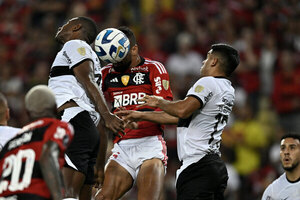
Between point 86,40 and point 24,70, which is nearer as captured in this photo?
point 86,40

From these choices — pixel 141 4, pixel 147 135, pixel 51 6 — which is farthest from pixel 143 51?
pixel 147 135

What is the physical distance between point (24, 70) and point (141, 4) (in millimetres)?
3357

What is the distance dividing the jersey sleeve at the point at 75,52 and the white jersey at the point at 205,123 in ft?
3.88

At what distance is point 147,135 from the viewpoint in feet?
25.7

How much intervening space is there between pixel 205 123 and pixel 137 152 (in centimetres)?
115

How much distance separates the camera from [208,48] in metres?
14.0

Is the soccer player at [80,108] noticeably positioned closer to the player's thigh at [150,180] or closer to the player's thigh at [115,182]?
the player's thigh at [115,182]

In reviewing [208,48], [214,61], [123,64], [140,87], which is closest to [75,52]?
[123,64]

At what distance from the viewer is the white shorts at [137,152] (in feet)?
25.3

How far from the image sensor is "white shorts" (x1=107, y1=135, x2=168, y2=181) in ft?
25.3

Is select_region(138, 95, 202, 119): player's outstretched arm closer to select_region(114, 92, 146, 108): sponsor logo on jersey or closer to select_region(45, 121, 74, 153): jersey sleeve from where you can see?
select_region(114, 92, 146, 108): sponsor logo on jersey

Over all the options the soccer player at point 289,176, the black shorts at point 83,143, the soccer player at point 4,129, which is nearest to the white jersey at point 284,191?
the soccer player at point 289,176

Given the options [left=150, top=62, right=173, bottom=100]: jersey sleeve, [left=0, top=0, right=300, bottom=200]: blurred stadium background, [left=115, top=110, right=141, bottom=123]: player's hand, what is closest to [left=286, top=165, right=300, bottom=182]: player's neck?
[left=150, top=62, right=173, bottom=100]: jersey sleeve

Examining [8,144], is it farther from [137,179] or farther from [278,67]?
[278,67]
